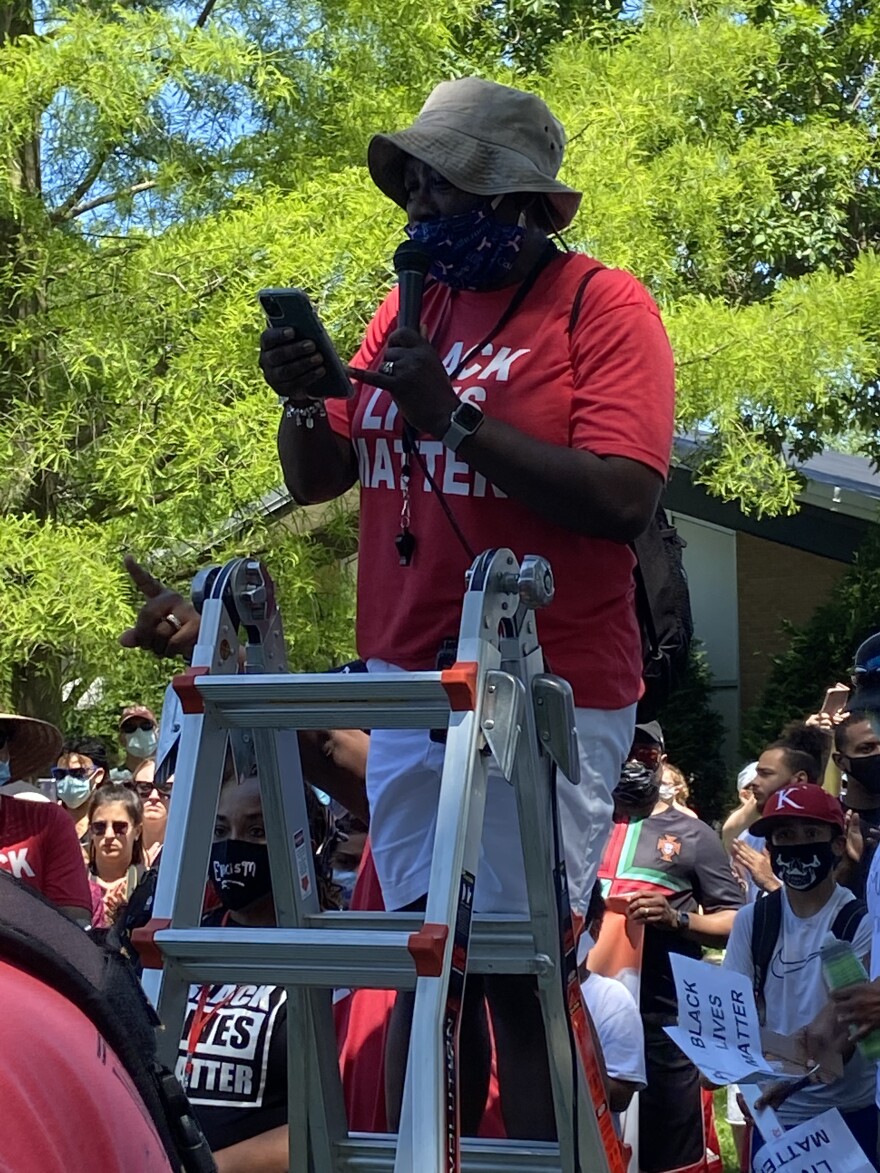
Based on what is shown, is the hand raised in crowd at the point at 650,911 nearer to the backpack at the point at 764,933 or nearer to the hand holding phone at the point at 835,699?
the backpack at the point at 764,933

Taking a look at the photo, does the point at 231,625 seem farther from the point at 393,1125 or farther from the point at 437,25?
the point at 437,25

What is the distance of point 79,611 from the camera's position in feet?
28.9

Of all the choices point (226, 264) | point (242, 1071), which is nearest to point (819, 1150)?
point (242, 1071)

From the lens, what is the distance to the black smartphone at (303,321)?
2713 millimetres

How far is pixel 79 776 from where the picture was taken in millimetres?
11133

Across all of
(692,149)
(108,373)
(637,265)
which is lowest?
(108,373)

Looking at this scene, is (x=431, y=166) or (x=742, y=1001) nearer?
(x=431, y=166)

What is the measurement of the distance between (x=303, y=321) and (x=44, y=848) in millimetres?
4024

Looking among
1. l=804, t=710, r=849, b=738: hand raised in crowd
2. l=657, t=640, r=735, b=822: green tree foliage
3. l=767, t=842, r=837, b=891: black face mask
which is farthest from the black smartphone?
l=657, t=640, r=735, b=822: green tree foliage

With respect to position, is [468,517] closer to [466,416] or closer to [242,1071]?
[466,416]

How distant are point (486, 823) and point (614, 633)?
0.41m

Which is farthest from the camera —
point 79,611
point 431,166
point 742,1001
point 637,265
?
point 637,265

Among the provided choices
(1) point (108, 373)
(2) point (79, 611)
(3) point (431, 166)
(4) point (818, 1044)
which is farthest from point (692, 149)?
(3) point (431, 166)

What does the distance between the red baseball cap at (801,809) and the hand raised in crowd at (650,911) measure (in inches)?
25.9
